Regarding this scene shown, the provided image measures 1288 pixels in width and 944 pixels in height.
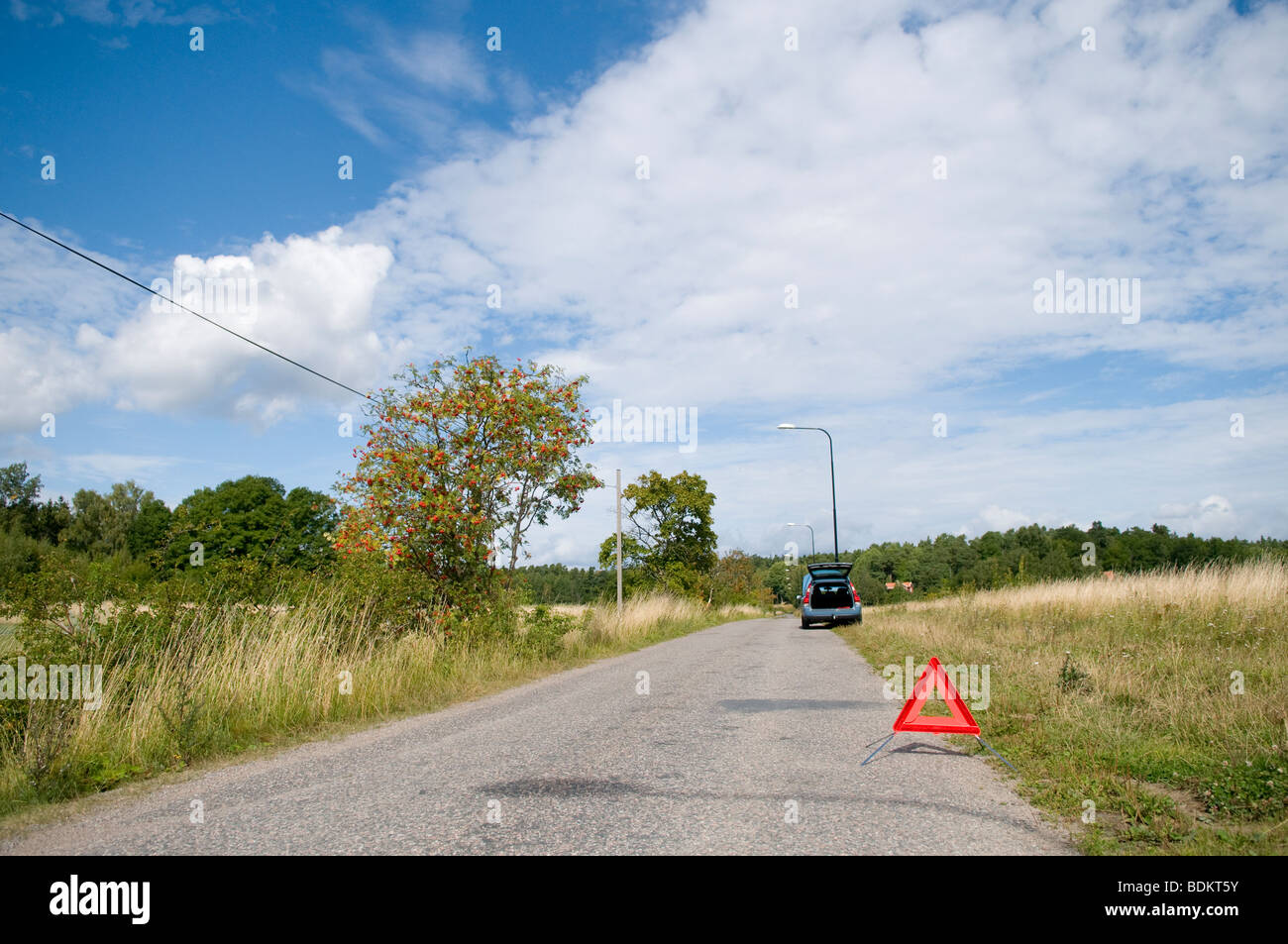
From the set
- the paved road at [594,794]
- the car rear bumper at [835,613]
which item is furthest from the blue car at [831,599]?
the paved road at [594,794]

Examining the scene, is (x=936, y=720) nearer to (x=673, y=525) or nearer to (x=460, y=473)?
(x=460, y=473)

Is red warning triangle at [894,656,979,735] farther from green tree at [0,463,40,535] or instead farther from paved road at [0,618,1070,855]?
green tree at [0,463,40,535]

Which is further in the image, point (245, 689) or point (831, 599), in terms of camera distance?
point (831, 599)

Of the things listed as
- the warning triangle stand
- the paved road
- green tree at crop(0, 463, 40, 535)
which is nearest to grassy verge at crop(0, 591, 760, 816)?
the paved road

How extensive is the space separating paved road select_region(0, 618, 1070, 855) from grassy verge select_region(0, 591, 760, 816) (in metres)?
0.70

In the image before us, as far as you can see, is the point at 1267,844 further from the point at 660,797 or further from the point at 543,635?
the point at 543,635

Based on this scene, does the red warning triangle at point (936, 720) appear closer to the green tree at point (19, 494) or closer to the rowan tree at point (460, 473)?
the rowan tree at point (460, 473)

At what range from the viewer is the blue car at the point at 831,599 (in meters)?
26.3

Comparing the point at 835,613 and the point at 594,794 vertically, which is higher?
the point at 594,794

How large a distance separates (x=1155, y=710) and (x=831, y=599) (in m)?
20.6

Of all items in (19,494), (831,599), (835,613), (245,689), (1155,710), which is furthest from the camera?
(19,494)

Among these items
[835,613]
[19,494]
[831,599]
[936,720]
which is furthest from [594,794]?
[19,494]

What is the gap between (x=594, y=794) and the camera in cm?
505

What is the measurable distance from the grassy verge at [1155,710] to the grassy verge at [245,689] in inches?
274
